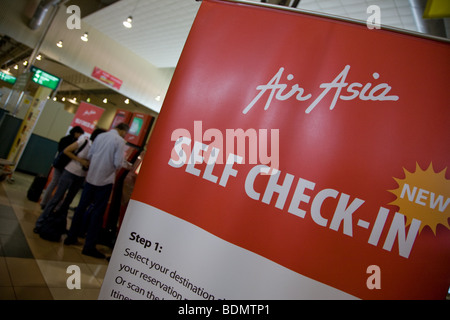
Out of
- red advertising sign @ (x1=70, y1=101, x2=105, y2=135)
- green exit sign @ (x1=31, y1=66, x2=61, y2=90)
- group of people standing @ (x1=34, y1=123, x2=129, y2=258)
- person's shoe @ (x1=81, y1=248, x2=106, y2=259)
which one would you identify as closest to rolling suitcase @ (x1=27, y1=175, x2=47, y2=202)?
group of people standing @ (x1=34, y1=123, x2=129, y2=258)

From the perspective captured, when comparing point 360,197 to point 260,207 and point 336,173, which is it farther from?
point 260,207

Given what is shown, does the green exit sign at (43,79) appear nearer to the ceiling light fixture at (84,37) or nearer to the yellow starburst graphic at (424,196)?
the ceiling light fixture at (84,37)

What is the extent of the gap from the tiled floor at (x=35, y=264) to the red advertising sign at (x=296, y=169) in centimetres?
141

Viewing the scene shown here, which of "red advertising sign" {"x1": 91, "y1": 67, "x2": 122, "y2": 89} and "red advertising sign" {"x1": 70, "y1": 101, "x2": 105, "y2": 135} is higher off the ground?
"red advertising sign" {"x1": 91, "y1": 67, "x2": 122, "y2": 89}

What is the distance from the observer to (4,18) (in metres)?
8.41

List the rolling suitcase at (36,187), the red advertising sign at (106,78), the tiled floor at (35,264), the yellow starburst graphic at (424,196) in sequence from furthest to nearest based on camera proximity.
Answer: the red advertising sign at (106,78)
the rolling suitcase at (36,187)
the tiled floor at (35,264)
the yellow starburst graphic at (424,196)

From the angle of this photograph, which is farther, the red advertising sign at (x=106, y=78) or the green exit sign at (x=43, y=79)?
the red advertising sign at (x=106, y=78)

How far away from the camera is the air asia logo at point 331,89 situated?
1.03 m

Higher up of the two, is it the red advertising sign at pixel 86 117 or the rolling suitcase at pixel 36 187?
the red advertising sign at pixel 86 117

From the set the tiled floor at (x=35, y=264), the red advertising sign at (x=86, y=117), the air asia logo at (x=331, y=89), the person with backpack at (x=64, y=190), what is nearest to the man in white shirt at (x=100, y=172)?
the person with backpack at (x=64, y=190)

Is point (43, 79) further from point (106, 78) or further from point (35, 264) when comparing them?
point (35, 264)

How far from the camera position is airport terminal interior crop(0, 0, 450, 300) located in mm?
2441

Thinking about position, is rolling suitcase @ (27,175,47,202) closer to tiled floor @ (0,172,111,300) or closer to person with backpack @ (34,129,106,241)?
tiled floor @ (0,172,111,300)

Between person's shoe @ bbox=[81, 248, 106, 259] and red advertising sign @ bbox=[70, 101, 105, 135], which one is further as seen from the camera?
red advertising sign @ bbox=[70, 101, 105, 135]
